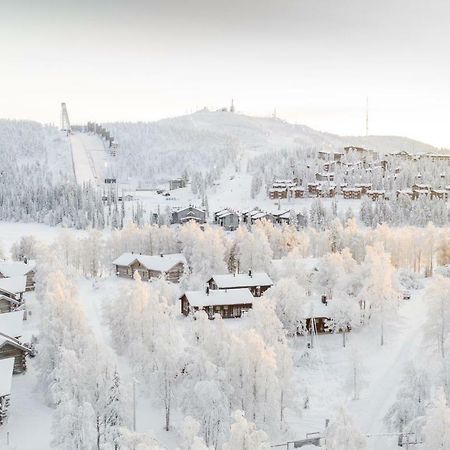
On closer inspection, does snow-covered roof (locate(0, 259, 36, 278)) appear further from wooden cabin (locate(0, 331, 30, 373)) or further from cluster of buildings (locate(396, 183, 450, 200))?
cluster of buildings (locate(396, 183, 450, 200))

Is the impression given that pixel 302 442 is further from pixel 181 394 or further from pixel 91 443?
pixel 91 443

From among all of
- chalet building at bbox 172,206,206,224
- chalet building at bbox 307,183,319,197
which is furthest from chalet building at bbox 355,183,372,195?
chalet building at bbox 172,206,206,224

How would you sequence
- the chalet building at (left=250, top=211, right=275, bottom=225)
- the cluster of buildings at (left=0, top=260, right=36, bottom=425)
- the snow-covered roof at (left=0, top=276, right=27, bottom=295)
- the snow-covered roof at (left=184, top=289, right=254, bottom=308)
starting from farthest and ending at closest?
the chalet building at (left=250, top=211, right=275, bottom=225) → the snow-covered roof at (left=184, top=289, right=254, bottom=308) → the snow-covered roof at (left=0, top=276, right=27, bottom=295) → the cluster of buildings at (left=0, top=260, right=36, bottom=425)

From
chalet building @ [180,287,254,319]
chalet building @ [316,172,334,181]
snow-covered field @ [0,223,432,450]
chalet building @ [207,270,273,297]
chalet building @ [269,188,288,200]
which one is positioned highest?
chalet building @ [316,172,334,181]

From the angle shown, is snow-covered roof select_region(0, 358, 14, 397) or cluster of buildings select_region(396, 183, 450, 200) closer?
snow-covered roof select_region(0, 358, 14, 397)

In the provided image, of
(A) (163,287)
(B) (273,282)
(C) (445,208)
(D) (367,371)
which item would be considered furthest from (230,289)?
(C) (445,208)

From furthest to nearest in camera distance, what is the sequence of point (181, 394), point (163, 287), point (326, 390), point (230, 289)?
1. point (230, 289)
2. point (163, 287)
3. point (326, 390)
4. point (181, 394)
